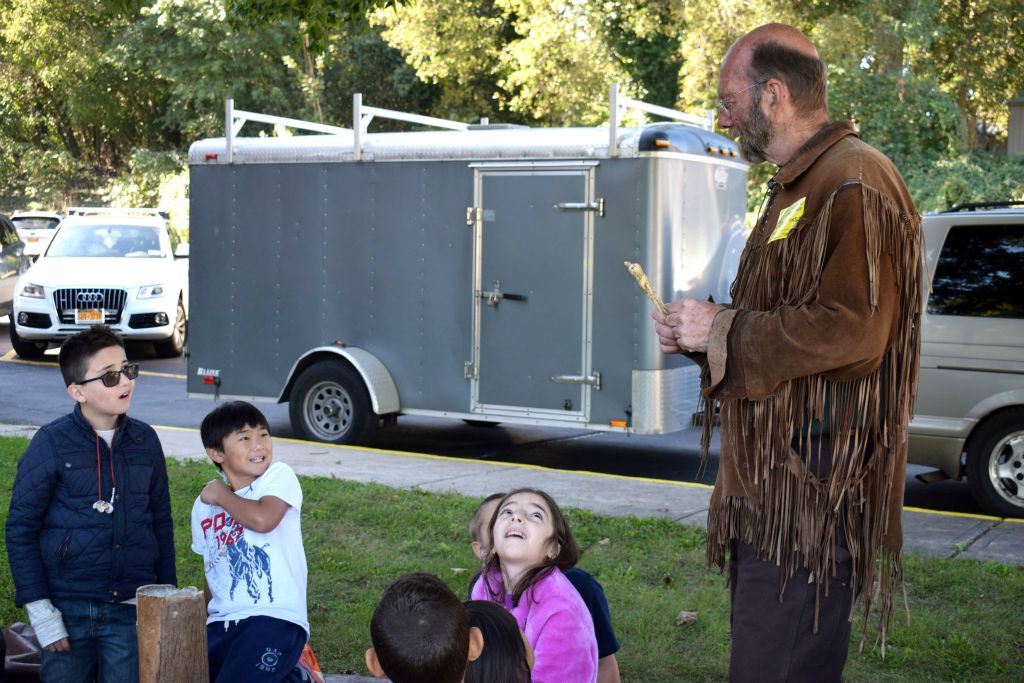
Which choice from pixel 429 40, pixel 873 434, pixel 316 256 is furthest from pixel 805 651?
pixel 429 40

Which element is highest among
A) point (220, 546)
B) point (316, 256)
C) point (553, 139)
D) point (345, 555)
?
point (553, 139)

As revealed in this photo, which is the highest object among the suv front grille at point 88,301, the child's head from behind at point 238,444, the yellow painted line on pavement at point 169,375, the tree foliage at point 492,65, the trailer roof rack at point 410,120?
the tree foliage at point 492,65

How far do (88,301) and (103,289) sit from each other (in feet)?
0.78

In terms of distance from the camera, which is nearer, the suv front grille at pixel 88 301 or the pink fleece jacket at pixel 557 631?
the pink fleece jacket at pixel 557 631

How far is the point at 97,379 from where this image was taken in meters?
4.16

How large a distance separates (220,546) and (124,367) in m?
0.67

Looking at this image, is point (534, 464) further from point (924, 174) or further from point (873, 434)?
point (924, 174)

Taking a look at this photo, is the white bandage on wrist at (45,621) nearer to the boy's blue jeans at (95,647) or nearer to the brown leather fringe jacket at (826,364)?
the boy's blue jeans at (95,647)

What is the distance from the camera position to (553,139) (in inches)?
381

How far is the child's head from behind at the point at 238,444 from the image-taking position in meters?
4.35

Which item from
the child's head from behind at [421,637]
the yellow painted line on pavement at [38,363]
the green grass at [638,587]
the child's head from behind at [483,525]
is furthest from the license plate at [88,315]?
the child's head from behind at [421,637]

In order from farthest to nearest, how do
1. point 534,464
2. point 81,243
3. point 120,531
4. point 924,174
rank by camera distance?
1. point 924,174
2. point 81,243
3. point 534,464
4. point 120,531

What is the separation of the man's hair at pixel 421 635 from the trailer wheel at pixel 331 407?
7.87 metres

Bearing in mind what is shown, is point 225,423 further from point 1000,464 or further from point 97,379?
point 1000,464
